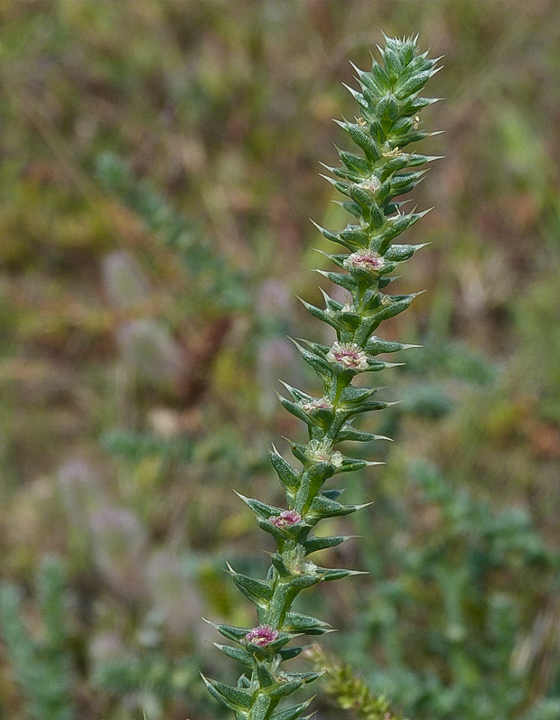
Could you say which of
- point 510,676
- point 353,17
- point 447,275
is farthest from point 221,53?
point 510,676

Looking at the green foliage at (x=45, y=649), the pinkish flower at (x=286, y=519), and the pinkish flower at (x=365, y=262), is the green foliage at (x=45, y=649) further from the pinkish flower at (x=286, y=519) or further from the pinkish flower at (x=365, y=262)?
the pinkish flower at (x=365, y=262)

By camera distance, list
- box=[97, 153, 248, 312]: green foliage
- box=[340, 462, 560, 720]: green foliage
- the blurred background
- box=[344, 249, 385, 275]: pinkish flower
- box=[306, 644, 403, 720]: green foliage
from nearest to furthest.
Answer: box=[344, 249, 385, 275]: pinkish flower, box=[306, 644, 403, 720]: green foliage, box=[340, 462, 560, 720]: green foliage, the blurred background, box=[97, 153, 248, 312]: green foliage

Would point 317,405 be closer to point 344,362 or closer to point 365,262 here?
point 344,362

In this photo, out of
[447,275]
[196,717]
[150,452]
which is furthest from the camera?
[447,275]

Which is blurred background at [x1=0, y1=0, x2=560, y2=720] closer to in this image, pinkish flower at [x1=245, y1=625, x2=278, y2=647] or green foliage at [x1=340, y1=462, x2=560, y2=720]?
green foliage at [x1=340, y1=462, x2=560, y2=720]

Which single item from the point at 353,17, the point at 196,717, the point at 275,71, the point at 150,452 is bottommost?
the point at 196,717

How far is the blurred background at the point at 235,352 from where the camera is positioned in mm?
2910

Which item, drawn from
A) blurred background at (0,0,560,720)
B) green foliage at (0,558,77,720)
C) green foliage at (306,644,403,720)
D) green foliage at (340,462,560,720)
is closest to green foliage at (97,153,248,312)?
blurred background at (0,0,560,720)

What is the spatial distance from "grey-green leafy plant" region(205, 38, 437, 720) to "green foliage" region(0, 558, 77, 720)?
5.18 ft

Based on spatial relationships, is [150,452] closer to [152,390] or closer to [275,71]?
[152,390]

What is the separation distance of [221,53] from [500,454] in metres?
3.37

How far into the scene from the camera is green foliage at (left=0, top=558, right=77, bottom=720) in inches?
100

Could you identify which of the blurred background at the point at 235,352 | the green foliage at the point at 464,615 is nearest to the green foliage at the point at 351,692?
the blurred background at the point at 235,352

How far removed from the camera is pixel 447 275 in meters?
4.88
